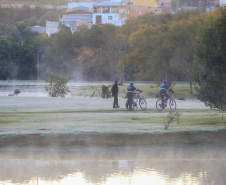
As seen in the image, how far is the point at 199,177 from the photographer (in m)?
12.2

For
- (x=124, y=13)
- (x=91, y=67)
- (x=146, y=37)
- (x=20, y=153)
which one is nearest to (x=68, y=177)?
(x=20, y=153)

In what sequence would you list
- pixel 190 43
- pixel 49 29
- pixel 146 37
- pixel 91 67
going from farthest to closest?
1. pixel 49 29
2. pixel 91 67
3. pixel 146 37
4. pixel 190 43

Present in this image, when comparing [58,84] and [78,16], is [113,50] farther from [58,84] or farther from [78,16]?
[78,16]

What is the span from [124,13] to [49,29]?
83.5 feet

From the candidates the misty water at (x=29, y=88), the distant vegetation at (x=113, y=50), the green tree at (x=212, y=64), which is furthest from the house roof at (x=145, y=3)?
the green tree at (x=212, y=64)

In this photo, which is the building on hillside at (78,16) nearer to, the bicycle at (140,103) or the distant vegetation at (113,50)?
the distant vegetation at (113,50)

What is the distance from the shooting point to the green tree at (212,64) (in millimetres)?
19766

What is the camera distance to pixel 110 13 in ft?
478

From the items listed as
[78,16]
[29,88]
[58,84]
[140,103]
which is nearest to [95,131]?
[140,103]

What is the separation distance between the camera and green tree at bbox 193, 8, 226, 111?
64.8 feet

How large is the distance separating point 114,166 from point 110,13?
440 ft

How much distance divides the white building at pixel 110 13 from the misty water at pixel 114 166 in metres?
129

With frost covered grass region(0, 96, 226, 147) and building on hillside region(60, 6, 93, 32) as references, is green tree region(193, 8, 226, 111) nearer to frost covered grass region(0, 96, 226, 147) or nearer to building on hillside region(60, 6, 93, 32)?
frost covered grass region(0, 96, 226, 147)

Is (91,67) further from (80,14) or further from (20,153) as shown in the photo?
(20,153)
